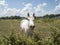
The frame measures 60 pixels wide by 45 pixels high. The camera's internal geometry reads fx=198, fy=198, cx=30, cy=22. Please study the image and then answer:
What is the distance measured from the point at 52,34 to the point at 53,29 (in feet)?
0.63

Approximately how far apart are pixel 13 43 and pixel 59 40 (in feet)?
5.41

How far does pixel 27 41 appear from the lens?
7.09 m

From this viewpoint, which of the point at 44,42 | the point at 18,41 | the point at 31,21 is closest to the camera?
the point at 18,41

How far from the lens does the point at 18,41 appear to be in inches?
273

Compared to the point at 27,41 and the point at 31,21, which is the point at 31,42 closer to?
the point at 27,41

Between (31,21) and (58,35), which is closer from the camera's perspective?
(58,35)

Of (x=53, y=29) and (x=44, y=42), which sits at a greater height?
(x=53, y=29)

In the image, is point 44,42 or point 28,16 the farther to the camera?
point 28,16

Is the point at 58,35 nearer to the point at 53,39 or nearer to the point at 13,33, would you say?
the point at 53,39

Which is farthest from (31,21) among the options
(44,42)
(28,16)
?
(44,42)

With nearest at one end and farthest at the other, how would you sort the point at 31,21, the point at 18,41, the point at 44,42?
the point at 18,41 → the point at 44,42 → the point at 31,21

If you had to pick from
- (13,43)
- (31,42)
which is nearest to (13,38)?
(13,43)

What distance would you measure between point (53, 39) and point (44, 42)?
54 cm

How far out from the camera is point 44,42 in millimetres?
7617
